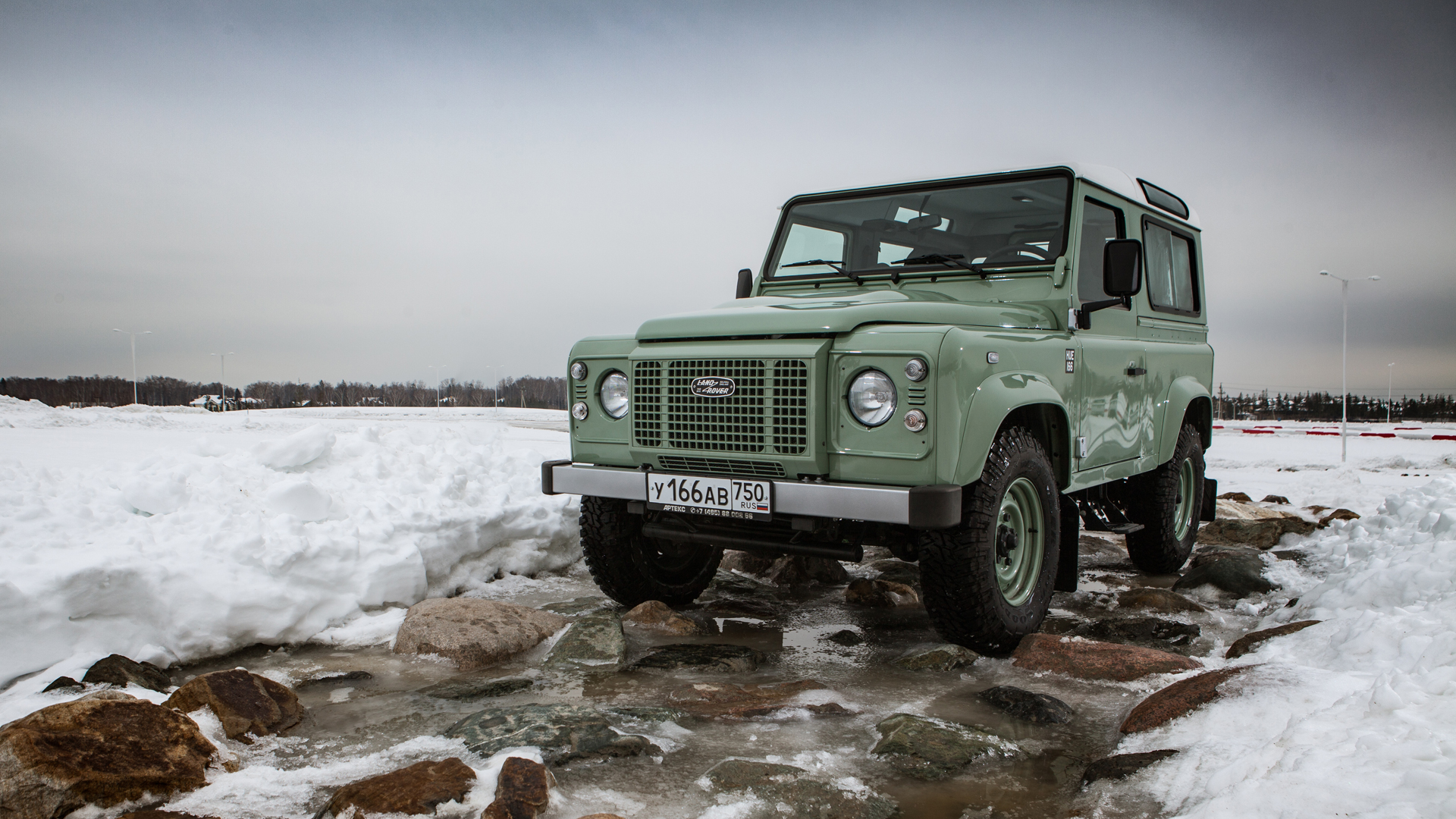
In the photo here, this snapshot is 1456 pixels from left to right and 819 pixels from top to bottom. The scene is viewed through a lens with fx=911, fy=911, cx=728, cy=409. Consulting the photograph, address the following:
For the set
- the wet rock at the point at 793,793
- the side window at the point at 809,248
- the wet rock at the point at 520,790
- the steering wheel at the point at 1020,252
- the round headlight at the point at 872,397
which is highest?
the side window at the point at 809,248

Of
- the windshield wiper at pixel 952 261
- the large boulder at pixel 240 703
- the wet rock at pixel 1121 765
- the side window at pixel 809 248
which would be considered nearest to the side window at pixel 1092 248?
the windshield wiper at pixel 952 261

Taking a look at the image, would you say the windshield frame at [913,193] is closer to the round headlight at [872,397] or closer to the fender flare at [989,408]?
the fender flare at [989,408]

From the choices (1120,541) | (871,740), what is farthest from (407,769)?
(1120,541)

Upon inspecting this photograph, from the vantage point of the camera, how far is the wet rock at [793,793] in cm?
271

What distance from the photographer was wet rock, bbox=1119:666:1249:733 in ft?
10.6

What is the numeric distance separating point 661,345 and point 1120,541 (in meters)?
5.79

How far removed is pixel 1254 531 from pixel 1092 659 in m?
4.67

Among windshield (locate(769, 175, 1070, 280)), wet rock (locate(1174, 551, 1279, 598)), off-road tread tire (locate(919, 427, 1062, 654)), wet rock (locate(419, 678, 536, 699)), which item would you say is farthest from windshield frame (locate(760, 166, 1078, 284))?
wet rock (locate(419, 678, 536, 699))

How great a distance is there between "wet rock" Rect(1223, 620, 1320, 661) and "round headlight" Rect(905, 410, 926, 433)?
77.1 inches

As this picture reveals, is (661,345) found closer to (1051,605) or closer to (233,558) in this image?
(233,558)

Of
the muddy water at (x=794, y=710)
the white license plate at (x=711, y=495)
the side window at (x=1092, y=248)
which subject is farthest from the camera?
the side window at (x=1092, y=248)

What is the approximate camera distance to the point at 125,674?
3.79m

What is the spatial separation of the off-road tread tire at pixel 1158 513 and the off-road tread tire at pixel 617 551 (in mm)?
3482

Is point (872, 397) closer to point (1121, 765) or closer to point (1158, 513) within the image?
point (1121, 765)
